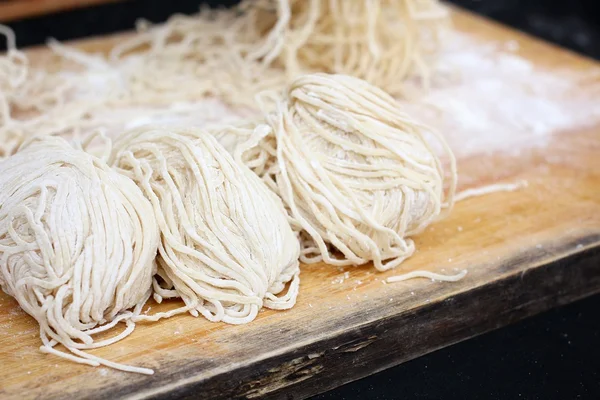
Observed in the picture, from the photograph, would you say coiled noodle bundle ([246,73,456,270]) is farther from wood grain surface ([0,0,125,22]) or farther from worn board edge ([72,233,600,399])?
wood grain surface ([0,0,125,22])

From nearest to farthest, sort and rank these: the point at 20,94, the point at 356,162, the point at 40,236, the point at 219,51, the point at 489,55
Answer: the point at 40,236
the point at 356,162
the point at 20,94
the point at 219,51
the point at 489,55

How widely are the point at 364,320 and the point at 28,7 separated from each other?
194cm

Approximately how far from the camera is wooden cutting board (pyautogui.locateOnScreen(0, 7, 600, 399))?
113cm

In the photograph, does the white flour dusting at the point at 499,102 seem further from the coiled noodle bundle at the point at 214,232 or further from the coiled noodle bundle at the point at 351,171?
the coiled noodle bundle at the point at 214,232

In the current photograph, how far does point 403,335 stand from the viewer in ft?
4.24

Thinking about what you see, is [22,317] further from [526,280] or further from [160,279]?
[526,280]

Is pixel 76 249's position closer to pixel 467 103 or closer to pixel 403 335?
pixel 403 335

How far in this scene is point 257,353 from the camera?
117 centimetres

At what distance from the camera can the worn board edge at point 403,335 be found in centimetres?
113

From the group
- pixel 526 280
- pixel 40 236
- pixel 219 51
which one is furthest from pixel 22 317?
pixel 219 51

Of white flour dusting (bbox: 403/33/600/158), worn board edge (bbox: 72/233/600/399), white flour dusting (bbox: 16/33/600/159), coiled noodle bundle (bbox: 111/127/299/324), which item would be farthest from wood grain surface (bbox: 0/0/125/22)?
worn board edge (bbox: 72/233/600/399)

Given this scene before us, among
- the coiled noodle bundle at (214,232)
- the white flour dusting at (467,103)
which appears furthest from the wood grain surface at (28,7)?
the coiled noodle bundle at (214,232)

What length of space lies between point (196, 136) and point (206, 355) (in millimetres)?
396

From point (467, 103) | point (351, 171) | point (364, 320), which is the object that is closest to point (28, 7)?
point (467, 103)
